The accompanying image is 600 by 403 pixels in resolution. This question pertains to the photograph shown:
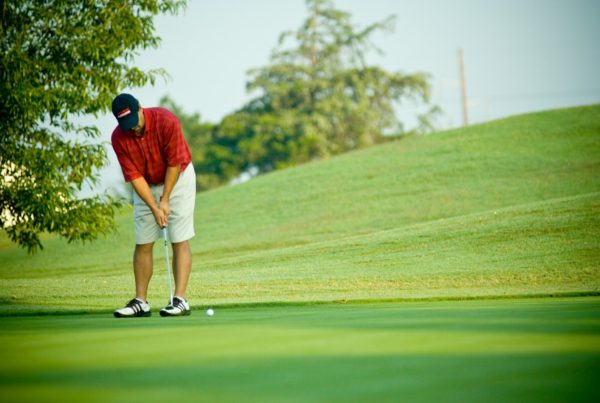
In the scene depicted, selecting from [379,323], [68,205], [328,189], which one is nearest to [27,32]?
[68,205]

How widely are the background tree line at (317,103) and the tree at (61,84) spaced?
159 ft

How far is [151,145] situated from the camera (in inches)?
321

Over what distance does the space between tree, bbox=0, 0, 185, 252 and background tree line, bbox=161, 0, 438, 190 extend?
159 ft

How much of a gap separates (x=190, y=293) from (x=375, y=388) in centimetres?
1049

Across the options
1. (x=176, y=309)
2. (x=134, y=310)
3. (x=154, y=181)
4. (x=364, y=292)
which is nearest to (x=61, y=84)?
(x=364, y=292)

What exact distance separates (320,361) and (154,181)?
15.7 feet

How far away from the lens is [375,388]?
129 inches

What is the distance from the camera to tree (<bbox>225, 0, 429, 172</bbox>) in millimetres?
64812

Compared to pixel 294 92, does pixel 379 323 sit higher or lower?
lower

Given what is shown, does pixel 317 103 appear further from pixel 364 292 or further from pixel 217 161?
pixel 364 292

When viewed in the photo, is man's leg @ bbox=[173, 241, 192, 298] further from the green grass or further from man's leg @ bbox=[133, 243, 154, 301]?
the green grass

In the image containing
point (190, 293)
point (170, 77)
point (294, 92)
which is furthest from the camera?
point (294, 92)

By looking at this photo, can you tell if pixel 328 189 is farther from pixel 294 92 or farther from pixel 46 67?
pixel 294 92

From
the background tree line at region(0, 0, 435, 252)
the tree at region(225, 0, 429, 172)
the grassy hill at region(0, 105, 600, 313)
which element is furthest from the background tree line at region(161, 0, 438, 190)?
the background tree line at region(0, 0, 435, 252)
